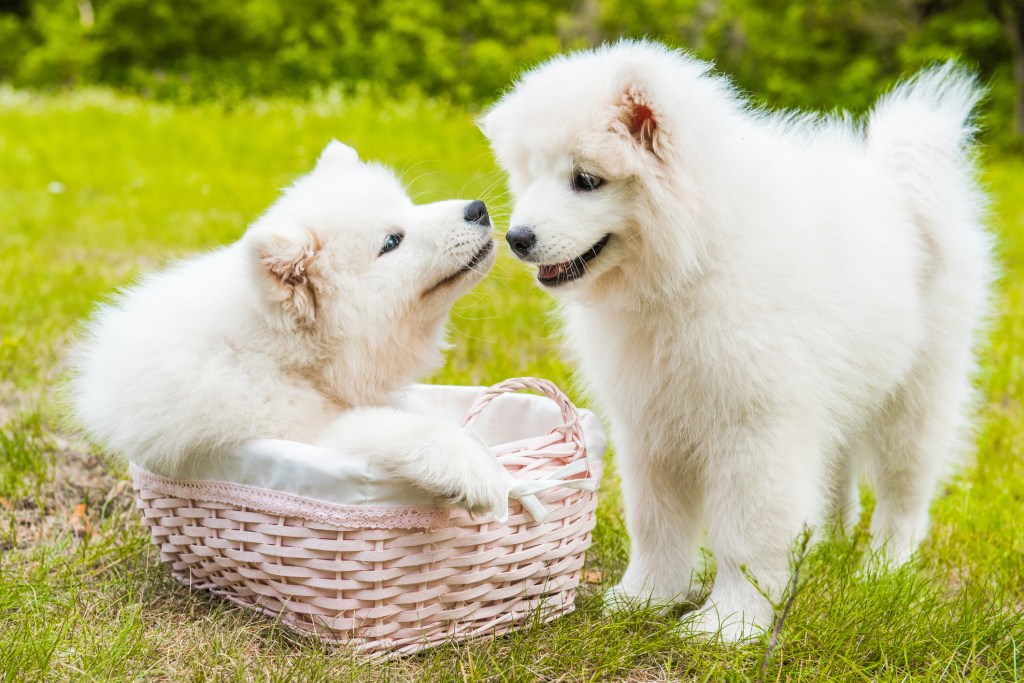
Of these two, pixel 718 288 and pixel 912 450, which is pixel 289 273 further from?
pixel 912 450

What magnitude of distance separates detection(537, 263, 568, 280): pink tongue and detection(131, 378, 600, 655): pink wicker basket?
356 mm

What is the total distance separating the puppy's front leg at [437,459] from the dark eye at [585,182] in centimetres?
71

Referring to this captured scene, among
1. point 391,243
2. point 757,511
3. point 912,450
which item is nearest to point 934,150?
point 912,450

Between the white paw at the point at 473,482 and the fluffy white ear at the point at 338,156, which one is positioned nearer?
the white paw at the point at 473,482

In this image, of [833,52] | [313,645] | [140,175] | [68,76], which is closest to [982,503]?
[313,645]

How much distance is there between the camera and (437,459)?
2184mm

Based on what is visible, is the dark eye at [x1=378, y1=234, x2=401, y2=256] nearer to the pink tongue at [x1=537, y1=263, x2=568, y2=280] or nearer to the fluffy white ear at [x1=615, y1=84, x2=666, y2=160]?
the pink tongue at [x1=537, y1=263, x2=568, y2=280]

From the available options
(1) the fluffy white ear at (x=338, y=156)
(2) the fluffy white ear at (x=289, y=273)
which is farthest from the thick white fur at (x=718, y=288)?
(2) the fluffy white ear at (x=289, y=273)

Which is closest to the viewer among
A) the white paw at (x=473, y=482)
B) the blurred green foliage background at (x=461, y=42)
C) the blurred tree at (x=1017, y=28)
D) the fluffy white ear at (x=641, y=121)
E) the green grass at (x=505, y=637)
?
the white paw at (x=473, y=482)

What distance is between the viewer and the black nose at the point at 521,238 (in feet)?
8.13

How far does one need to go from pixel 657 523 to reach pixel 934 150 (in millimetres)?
1472

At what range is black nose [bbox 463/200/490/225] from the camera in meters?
2.60

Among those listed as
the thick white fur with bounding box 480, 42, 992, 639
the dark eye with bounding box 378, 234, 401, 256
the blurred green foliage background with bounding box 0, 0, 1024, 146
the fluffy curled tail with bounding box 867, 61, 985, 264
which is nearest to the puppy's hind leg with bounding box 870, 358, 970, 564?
the thick white fur with bounding box 480, 42, 992, 639

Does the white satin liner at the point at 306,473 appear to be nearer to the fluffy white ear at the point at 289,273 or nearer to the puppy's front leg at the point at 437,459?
the puppy's front leg at the point at 437,459
